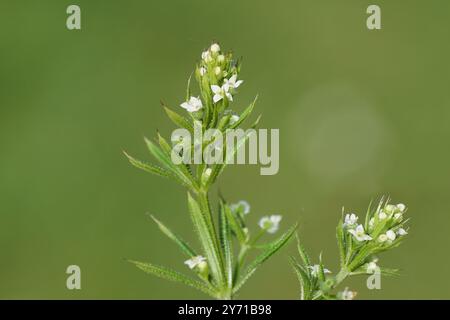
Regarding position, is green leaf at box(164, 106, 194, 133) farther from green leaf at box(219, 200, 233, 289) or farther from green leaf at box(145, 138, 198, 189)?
green leaf at box(219, 200, 233, 289)

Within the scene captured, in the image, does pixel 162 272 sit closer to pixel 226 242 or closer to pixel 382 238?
pixel 226 242

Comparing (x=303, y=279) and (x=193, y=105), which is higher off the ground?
(x=193, y=105)

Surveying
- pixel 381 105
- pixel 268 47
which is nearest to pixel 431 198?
pixel 381 105

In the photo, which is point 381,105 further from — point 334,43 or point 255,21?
point 255,21

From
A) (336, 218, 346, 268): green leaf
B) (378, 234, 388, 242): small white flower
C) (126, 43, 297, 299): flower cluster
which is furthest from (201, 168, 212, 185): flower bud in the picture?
(378, 234, 388, 242): small white flower

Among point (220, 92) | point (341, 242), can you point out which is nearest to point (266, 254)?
point (341, 242)
